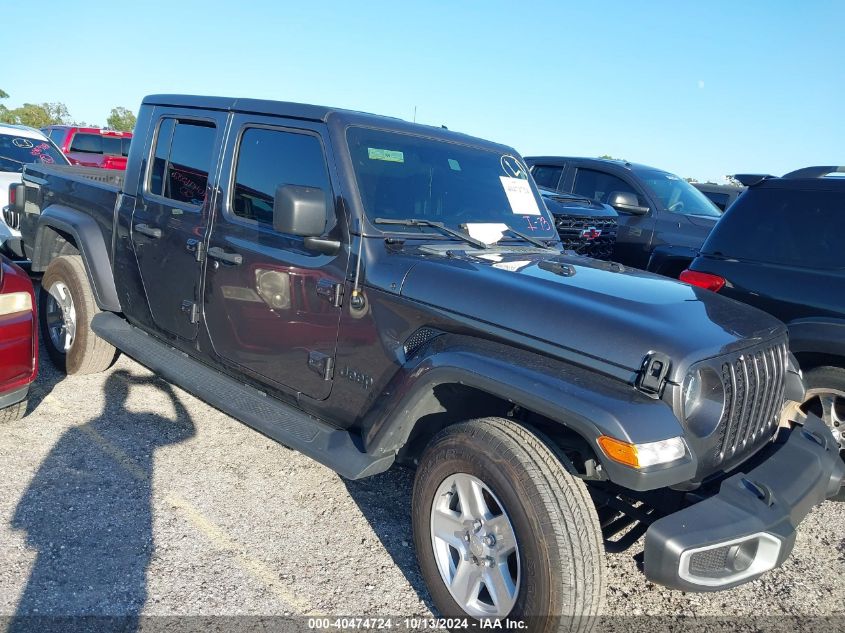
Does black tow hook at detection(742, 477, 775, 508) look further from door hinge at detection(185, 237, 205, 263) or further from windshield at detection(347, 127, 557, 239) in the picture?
door hinge at detection(185, 237, 205, 263)

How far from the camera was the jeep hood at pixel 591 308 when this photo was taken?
7.57 feet

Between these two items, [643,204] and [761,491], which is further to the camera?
[643,204]

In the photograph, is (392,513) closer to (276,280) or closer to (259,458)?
(259,458)

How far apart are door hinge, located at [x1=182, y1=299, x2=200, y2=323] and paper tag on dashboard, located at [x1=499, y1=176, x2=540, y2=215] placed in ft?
6.23

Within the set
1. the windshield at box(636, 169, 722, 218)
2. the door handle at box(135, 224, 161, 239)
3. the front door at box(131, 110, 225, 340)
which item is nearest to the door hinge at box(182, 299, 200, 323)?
the front door at box(131, 110, 225, 340)

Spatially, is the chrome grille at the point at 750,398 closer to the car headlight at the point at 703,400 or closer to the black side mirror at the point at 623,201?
the car headlight at the point at 703,400

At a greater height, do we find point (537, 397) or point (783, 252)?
point (783, 252)

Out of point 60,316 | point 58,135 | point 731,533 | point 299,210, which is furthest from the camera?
point 58,135

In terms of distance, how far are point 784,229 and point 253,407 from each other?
11.1 feet

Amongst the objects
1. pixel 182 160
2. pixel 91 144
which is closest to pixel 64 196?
pixel 182 160

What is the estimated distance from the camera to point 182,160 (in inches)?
159

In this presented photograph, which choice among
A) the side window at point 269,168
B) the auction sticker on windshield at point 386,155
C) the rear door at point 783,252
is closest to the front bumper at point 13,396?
the side window at point 269,168

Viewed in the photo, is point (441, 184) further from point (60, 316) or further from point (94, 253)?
point (60, 316)

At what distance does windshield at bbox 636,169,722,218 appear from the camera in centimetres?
771
